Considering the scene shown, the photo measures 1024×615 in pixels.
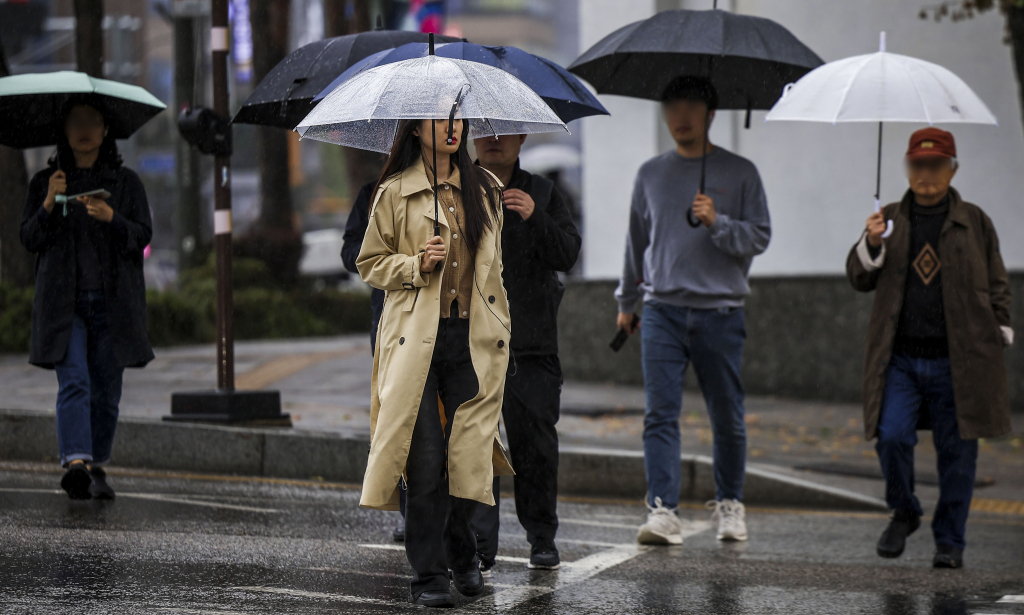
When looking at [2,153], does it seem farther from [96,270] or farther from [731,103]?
[731,103]

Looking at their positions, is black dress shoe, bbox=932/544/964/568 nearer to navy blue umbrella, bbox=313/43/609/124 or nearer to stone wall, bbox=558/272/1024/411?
navy blue umbrella, bbox=313/43/609/124

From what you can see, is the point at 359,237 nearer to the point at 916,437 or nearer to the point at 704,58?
the point at 704,58

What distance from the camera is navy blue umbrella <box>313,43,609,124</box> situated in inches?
211

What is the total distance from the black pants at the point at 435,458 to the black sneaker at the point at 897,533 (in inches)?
85.2

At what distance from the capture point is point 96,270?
6.54 m

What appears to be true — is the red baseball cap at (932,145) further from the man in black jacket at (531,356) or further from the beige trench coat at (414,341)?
the beige trench coat at (414,341)

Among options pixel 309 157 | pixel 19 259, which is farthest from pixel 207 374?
pixel 309 157

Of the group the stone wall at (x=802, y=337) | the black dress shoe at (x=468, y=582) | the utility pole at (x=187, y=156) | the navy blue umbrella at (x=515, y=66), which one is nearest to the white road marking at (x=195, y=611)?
the black dress shoe at (x=468, y=582)

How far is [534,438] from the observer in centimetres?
540

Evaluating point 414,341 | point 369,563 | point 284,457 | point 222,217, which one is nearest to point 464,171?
point 414,341

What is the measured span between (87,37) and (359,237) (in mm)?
10815

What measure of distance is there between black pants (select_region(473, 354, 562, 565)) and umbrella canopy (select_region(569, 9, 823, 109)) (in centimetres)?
169

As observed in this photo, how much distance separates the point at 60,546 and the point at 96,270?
169cm

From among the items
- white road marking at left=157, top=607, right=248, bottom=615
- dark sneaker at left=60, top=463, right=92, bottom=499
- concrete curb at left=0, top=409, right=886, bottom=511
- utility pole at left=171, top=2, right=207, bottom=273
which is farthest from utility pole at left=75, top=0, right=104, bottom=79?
white road marking at left=157, top=607, right=248, bottom=615
